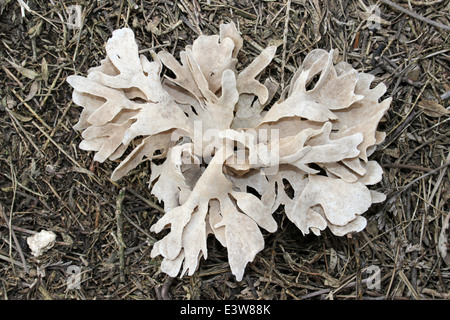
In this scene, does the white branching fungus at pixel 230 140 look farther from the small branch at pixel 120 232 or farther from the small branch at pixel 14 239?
the small branch at pixel 14 239

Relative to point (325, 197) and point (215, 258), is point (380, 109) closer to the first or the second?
point (325, 197)

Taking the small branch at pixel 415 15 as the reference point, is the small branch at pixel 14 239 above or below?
below

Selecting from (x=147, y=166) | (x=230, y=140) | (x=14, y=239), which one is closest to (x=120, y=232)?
(x=147, y=166)

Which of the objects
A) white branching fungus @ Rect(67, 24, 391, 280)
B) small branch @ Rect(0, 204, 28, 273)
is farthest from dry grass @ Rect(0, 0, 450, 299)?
white branching fungus @ Rect(67, 24, 391, 280)

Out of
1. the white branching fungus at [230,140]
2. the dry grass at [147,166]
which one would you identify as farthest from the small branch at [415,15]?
the white branching fungus at [230,140]

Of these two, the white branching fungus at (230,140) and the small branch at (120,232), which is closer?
the white branching fungus at (230,140)

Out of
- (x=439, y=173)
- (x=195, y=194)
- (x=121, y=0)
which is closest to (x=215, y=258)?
(x=195, y=194)

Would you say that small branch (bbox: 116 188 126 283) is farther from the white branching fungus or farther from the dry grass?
the white branching fungus

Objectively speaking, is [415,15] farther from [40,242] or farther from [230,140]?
[40,242]
